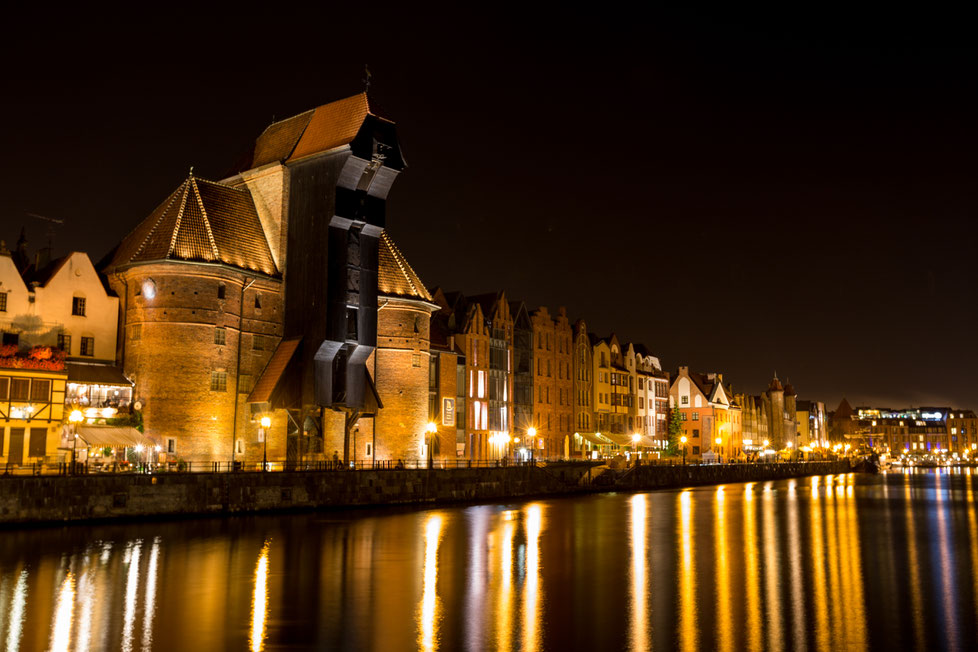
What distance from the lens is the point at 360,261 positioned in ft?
194

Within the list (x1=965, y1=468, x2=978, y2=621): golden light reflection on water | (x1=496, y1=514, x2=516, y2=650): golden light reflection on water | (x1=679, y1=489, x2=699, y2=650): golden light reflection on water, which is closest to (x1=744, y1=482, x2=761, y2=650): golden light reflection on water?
(x1=679, y1=489, x2=699, y2=650): golden light reflection on water

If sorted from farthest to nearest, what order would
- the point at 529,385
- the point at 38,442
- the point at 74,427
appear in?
the point at 529,385 → the point at 74,427 → the point at 38,442

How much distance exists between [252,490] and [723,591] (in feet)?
92.1

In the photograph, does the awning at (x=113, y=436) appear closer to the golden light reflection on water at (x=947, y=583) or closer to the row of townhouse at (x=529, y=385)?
the row of townhouse at (x=529, y=385)

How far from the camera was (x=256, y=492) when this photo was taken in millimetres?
47344

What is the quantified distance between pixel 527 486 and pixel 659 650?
4974cm

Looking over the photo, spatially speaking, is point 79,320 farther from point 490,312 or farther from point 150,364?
point 490,312

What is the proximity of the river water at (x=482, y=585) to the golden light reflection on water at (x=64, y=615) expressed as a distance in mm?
58

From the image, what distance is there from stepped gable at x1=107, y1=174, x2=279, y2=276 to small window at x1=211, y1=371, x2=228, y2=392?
266 inches

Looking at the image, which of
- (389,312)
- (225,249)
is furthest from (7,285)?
(389,312)

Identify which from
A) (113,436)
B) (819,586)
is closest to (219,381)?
(113,436)

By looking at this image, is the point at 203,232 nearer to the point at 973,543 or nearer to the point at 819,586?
the point at 819,586

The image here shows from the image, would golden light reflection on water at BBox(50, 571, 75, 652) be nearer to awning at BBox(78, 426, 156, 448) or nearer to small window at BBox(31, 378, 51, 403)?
small window at BBox(31, 378, 51, 403)

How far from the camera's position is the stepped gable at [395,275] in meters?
65.9
